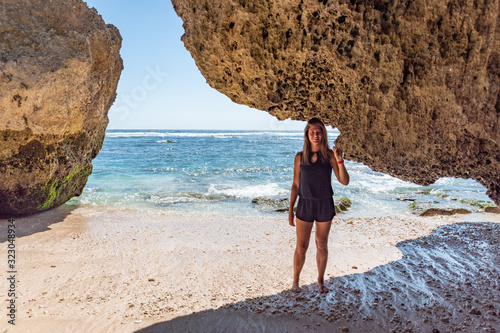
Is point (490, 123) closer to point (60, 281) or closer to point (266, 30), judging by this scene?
point (266, 30)

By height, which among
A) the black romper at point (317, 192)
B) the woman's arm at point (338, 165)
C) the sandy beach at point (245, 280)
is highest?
the woman's arm at point (338, 165)

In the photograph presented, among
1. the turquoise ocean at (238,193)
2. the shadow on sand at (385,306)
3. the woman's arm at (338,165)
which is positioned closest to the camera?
the shadow on sand at (385,306)

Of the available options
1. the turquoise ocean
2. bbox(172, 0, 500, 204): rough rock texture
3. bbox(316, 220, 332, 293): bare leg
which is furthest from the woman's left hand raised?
the turquoise ocean

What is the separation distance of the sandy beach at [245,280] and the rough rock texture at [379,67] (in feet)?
4.32

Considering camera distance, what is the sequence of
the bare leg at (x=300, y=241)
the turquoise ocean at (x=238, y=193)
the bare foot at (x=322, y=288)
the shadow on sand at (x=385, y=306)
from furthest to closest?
the turquoise ocean at (x=238, y=193) < the bare foot at (x=322, y=288) < the bare leg at (x=300, y=241) < the shadow on sand at (x=385, y=306)

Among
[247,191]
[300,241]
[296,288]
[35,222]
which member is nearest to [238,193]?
[247,191]

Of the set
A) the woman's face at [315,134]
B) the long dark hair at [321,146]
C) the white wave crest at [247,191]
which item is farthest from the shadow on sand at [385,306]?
the white wave crest at [247,191]

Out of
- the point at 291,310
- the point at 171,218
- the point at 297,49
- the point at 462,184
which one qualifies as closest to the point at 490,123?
the point at 297,49

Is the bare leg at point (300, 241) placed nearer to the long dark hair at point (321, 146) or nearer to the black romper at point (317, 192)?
the black romper at point (317, 192)

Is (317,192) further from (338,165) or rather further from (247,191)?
(247,191)

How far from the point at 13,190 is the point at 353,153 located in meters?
6.55

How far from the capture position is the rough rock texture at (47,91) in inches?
221

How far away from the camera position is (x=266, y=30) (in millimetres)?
3348

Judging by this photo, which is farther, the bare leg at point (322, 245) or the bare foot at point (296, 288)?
the bare foot at point (296, 288)
